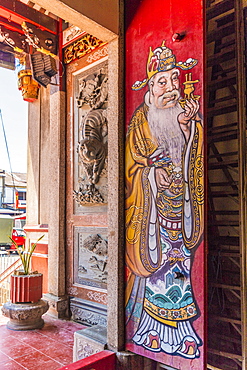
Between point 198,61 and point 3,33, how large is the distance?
3.56 m

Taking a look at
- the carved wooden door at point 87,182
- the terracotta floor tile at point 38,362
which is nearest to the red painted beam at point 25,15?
the carved wooden door at point 87,182

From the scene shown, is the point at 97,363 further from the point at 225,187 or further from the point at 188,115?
the point at 188,115

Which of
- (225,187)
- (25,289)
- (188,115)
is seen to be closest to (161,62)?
(188,115)

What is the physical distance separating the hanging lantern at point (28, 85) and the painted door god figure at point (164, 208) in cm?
345

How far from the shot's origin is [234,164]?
2914 mm

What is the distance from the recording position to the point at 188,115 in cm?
261

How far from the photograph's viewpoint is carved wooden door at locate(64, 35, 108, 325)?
427 centimetres

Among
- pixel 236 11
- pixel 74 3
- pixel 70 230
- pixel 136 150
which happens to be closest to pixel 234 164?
pixel 136 150

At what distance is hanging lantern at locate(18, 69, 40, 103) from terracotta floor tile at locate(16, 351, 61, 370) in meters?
4.34

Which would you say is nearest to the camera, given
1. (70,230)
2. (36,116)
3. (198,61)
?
(198,61)

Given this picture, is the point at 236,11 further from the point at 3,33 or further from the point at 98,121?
the point at 3,33

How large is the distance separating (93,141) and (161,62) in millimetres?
1756

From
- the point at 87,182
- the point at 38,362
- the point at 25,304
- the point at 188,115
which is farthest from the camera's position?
the point at 87,182

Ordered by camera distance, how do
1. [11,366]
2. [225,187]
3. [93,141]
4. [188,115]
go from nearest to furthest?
[188,115]
[225,187]
[11,366]
[93,141]
